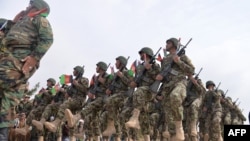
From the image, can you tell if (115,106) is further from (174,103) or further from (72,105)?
(174,103)

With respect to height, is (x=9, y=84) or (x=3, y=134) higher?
(x=9, y=84)

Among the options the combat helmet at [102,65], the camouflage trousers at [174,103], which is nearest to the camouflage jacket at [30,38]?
the camouflage trousers at [174,103]

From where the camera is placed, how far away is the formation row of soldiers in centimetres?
679

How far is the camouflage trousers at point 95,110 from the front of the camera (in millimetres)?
9241

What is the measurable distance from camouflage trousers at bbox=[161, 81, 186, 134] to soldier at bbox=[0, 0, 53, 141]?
251cm

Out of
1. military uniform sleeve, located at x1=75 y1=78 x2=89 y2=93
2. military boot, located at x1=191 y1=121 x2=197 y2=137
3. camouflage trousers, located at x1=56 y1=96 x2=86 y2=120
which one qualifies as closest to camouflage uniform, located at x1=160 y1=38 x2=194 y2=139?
military boot, located at x1=191 y1=121 x2=197 y2=137

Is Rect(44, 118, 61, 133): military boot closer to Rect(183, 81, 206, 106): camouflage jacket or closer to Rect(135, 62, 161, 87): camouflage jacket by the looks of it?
Rect(135, 62, 161, 87): camouflage jacket

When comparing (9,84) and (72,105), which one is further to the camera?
(72,105)

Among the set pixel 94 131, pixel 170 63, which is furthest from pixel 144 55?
pixel 94 131

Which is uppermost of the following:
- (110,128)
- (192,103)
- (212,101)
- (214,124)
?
(212,101)

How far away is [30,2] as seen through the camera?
5543mm

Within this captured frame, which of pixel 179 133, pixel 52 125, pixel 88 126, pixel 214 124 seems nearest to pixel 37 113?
pixel 88 126

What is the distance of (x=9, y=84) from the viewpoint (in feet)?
15.5

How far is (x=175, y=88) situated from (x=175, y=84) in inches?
8.1
